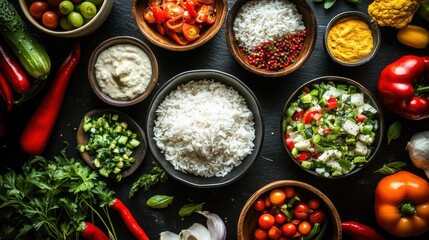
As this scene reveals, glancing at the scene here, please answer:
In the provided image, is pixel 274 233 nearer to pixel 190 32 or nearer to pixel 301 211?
pixel 301 211

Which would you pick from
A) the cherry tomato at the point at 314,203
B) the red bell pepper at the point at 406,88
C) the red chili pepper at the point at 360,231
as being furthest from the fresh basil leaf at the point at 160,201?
the red bell pepper at the point at 406,88

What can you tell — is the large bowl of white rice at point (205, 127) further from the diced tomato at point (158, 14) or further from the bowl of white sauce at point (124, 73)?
the diced tomato at point (158, 14)

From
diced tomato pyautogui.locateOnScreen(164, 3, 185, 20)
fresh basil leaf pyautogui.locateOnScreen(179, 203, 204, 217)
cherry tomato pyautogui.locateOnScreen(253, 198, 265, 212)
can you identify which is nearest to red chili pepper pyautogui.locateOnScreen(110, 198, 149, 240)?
fresh basil leaf pyautogui.locateOnScreen(179, 203, 204, 217)

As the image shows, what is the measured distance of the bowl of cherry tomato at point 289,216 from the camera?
11.4 ft

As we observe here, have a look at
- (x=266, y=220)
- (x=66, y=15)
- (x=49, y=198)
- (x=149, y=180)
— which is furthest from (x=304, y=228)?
(x=66, y=15)

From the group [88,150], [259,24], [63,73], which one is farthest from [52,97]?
[259,24]

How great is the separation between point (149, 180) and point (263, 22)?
1172mm

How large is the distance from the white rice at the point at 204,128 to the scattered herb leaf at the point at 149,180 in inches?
6.7

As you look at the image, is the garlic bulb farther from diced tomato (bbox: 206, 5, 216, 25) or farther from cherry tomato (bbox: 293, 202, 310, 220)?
diced tomato (bbox: 206, 5, 216, 25)

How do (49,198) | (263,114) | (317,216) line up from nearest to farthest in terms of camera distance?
(49,198)
(317,216)
(263,114)

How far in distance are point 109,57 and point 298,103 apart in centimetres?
115

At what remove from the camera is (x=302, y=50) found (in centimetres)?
353

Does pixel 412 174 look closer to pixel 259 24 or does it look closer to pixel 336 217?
pixel 336 217

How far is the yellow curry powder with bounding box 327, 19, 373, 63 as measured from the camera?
3490 mm
